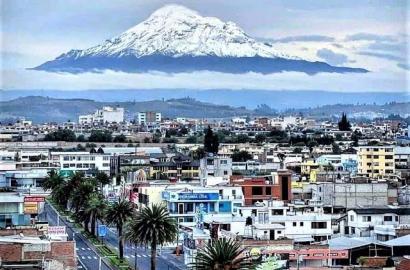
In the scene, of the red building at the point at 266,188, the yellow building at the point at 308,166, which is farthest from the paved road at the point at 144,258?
the yellow building at the point at 308,166

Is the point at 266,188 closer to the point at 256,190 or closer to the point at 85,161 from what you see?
the point at 256,190

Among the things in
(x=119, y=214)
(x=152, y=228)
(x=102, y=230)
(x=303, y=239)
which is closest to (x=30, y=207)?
(x=119, y=214)

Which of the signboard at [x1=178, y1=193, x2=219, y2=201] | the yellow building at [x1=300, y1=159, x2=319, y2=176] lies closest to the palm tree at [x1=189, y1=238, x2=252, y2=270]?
the signboard at [x1=178, y1=193, x2=219, y2=201]

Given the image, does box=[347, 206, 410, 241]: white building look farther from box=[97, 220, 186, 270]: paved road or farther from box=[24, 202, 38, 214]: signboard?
box=[24, 202, 38, 214]: signboard

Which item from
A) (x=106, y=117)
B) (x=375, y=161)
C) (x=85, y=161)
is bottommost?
(x=85, y=161)

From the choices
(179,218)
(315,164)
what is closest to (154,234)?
(179,218)
